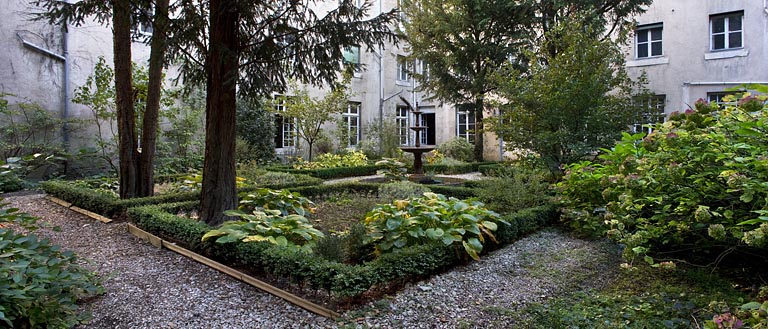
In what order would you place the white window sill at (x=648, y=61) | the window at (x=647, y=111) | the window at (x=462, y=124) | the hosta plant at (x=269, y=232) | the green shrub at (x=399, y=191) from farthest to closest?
the window at (x=462, y=124) < the white window sill at (x=648, y=61) < the window at (x=647, y=111) < the green shrub at (x=399, y=191) < the hosta plant at (x=269, y=232)

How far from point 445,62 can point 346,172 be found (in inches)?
207

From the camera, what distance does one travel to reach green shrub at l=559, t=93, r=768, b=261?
2732 millimetres

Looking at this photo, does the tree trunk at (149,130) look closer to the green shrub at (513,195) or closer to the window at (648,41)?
the green shrub at (513,195)

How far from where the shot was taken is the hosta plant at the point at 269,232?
11.9 feet

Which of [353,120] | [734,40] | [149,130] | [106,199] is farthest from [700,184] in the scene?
[353,120]

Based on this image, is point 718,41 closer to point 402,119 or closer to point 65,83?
point 402,119

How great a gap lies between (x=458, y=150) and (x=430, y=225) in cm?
1210

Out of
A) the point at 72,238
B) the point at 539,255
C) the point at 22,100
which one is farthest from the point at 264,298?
the point at 22,100

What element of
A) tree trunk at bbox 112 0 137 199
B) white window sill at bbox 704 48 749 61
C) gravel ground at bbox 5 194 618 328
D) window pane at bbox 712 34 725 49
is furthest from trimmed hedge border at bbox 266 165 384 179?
window pane at bbox 712 34 725 49

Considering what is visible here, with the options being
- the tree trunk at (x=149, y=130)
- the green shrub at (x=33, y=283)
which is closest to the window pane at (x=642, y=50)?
the tree trunk at (x=149, y=130)

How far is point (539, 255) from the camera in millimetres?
4156

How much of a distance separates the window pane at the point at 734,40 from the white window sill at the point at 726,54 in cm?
19

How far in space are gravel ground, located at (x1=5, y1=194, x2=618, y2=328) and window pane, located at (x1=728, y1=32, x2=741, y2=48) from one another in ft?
37.6

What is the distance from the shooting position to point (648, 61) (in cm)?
1345
